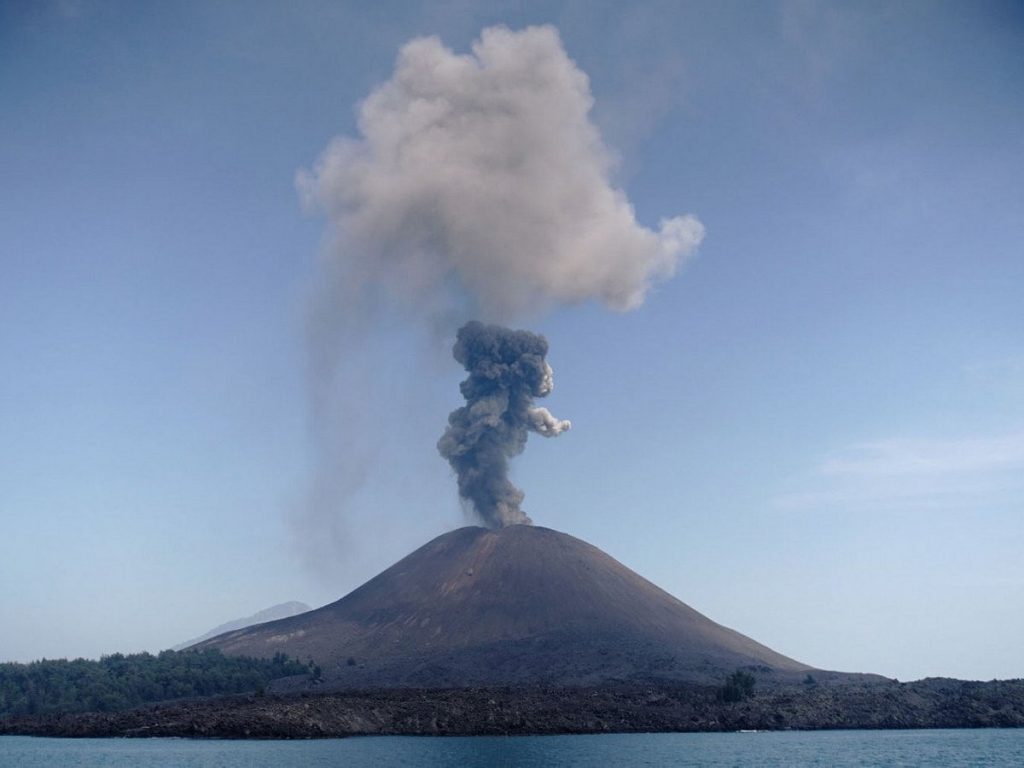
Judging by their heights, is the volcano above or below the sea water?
above

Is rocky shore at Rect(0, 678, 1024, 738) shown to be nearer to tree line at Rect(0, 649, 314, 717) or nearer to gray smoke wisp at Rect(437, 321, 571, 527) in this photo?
tree line at Rect(0, 649, 314, 717)

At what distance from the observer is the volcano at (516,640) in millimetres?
149625

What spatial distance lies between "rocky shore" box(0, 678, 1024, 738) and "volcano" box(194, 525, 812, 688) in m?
17.7

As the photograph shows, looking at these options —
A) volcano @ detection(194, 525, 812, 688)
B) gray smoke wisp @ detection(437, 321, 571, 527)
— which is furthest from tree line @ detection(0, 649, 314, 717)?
gray smoke wisp @ detection(437, 321, 571, 527)

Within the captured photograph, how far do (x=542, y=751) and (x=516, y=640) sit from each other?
78.3m

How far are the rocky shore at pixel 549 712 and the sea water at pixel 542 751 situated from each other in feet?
13.1

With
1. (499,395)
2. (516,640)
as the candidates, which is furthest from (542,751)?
(499,395)

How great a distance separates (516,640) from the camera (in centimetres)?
17000

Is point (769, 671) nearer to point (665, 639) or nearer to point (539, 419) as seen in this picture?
point (665, 639)

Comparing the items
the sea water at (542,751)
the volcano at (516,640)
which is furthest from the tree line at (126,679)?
the sea water at (542,751)

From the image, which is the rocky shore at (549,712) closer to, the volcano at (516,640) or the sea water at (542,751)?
the sea water at (542,751)

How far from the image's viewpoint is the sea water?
81.2 m

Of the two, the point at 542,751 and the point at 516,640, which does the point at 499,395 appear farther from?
the point at 542,751

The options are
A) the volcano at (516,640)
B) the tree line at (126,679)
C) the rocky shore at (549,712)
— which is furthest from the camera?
the volcano at (516,640)
